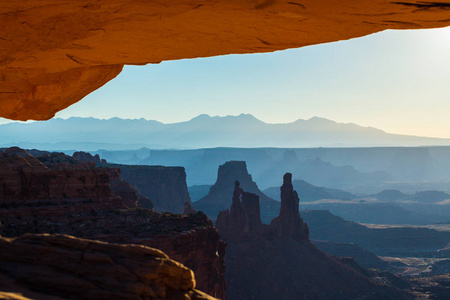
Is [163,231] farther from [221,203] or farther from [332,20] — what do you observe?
[221,203]

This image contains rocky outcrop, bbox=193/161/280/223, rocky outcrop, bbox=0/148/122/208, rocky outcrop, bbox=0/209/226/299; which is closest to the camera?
rocky outcrop, bbox=0/209/226/299

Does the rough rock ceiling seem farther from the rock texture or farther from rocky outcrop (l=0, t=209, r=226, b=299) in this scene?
the rock texture

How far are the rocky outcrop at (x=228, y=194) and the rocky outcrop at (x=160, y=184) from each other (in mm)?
15808

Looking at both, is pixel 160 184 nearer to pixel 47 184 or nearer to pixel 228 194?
pixel 228 194

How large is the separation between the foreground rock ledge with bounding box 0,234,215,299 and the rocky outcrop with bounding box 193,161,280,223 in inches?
4893

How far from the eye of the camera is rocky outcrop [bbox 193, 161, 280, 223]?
136m

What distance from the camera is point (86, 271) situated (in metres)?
6.90

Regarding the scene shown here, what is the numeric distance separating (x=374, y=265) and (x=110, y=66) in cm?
9428

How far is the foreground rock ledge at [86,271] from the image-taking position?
6.55 meters

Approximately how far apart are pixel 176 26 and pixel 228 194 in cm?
13727

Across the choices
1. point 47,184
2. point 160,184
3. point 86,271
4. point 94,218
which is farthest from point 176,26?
point 160,184

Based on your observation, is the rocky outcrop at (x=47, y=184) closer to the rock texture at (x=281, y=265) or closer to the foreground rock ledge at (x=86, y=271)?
the rock texture at (x=281, y=265)

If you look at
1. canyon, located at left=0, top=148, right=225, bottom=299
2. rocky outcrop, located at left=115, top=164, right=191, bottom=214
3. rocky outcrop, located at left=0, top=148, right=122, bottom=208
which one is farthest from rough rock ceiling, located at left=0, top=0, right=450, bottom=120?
rocky outcrop, located at left=115, top=164, right=191, bottom=214

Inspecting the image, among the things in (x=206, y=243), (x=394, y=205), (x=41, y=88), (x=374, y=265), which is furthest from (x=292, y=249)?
(x=394, y=205)
